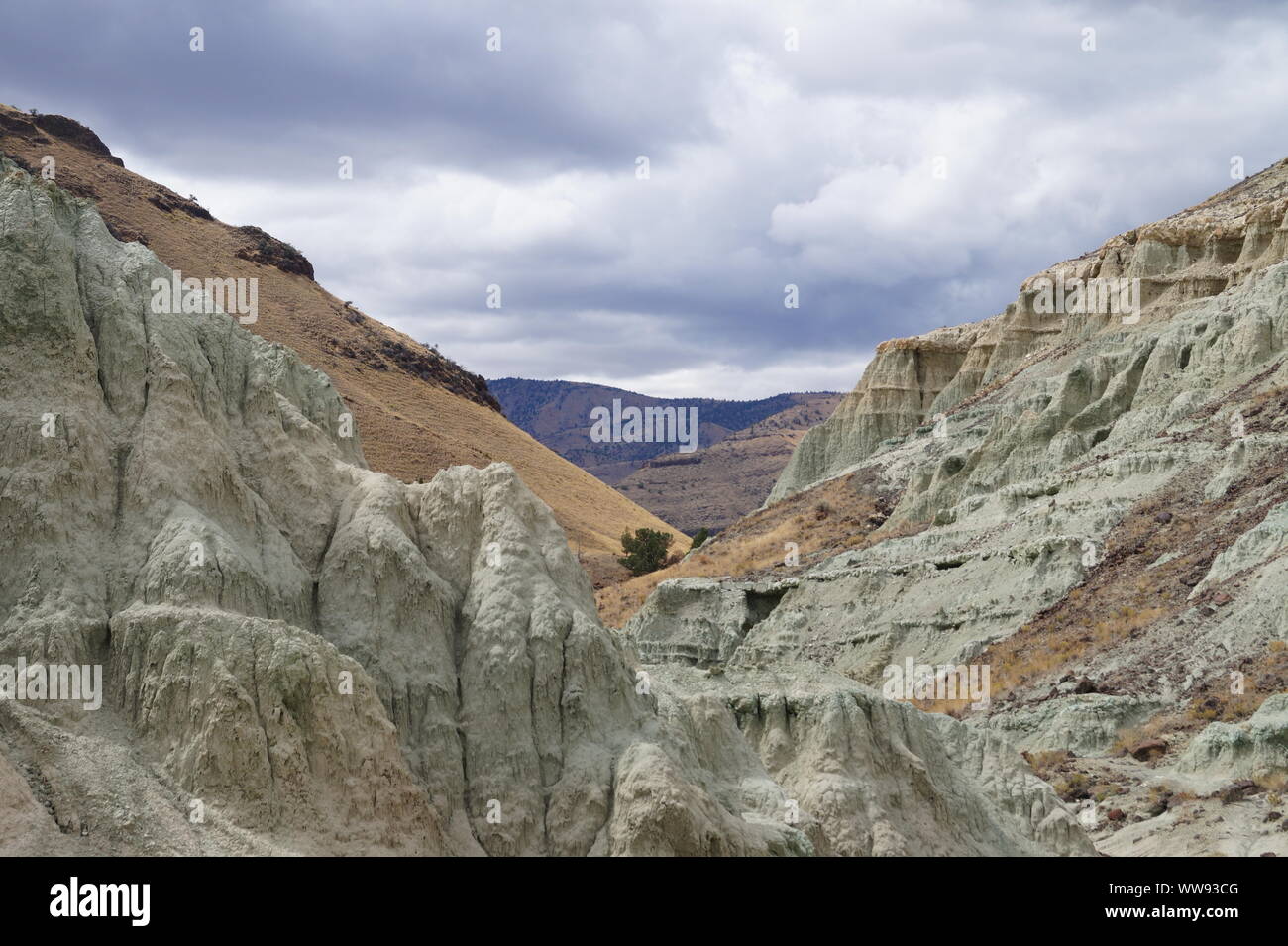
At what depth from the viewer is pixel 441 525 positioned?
18250mm

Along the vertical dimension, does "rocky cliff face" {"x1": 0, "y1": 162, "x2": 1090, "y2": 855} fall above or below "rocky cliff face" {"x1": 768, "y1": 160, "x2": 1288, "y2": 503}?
below

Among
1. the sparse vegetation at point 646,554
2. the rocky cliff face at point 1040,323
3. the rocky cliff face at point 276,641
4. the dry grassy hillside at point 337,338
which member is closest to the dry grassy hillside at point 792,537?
the sparse vegetation at point 646,554

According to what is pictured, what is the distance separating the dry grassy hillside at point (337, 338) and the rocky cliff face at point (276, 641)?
84867mm

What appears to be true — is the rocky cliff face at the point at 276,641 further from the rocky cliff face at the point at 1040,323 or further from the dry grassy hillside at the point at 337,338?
the dry grassy hillside at the point at 337,338

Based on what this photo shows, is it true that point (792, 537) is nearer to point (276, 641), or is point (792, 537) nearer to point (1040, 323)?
point (1040, 323)

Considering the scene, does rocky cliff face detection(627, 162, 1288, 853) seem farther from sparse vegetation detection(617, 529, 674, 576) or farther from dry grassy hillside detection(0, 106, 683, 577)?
dry grassy hillside detection(0, 106, 683, 577)

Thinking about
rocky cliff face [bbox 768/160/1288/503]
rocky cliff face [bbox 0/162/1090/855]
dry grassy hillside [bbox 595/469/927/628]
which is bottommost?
rocky cliff face [bbox 0/162/1090/855]

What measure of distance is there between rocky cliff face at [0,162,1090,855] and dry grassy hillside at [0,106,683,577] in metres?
84.9

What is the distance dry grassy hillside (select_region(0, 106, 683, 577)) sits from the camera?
110 metres

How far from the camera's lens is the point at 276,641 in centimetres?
1390

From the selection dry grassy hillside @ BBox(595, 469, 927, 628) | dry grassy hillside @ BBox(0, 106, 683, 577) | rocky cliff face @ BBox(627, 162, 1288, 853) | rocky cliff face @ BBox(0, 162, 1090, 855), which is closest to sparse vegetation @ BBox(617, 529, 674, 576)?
dry grassy hillside @ BBox(595, 469, 927, 628)

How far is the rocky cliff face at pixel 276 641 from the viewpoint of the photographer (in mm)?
13367
